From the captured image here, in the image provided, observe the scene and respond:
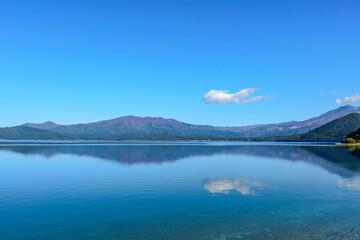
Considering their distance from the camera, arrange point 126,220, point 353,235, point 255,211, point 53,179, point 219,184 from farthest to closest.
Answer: point 53,179 < point 219,184 < point 255,211 < point 126,220 < point 353,235

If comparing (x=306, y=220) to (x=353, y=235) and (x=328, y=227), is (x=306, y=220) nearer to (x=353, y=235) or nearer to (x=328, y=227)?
(x=328, y=227)

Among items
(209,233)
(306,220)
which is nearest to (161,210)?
(209,233)

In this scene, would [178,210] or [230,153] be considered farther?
[230,153]

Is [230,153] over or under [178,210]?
over

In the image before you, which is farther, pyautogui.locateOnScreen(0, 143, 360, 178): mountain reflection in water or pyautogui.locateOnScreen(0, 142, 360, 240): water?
pyautogui.locateOnScreen(0, 143, 360, 178): mountain reflection in water

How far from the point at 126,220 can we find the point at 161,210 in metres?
4.14

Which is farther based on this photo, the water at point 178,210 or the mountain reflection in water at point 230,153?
the mountain reflection in water at point 230,153

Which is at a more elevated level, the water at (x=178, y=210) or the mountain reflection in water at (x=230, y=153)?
the mountain reflection in water at (x=230, y=153)

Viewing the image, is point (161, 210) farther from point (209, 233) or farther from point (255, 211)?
point (255, 211)

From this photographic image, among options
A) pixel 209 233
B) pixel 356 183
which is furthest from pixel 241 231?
pixel 356 183

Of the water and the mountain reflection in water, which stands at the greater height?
the mountain reflection in water

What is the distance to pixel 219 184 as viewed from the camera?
3784 cm

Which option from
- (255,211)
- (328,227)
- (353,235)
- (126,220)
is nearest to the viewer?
A: (353,235)

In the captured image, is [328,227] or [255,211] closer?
[328,227]
